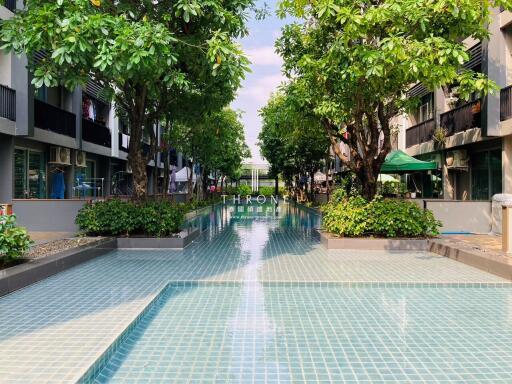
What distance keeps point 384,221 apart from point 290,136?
684 centimetres

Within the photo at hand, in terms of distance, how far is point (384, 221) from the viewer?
430 inches

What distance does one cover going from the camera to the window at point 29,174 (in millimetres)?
15523

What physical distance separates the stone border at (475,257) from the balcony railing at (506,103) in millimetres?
4625

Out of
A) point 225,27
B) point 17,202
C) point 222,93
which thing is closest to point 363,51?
point 225,27

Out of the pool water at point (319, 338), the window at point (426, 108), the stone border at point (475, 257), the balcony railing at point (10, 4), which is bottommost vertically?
the pool water at point (319, 338)

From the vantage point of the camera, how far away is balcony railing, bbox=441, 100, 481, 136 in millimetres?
14523

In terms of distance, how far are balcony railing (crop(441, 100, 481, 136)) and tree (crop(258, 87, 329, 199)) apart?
4394 millimetres

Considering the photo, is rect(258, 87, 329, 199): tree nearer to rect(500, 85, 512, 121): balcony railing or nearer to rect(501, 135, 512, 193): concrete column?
rect(500, 85, 512, 121): balcony railing

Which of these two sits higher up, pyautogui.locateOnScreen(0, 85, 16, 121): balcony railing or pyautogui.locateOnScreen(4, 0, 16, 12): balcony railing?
pyautogui.locateOnScreen(4, 0, 16, 12): balcony railing

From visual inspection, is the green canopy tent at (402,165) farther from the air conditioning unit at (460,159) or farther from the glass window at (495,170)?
the glass window at (495,170)

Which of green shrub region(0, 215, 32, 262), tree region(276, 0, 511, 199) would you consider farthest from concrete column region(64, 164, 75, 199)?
green shrub region(0, 215, 32, 262)

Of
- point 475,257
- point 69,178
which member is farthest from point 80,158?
point 475,257

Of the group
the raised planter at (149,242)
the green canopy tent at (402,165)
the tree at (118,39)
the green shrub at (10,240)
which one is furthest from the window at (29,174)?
the green canopy tent at (402,165)

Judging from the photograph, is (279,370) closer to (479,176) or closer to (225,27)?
(225,27)
